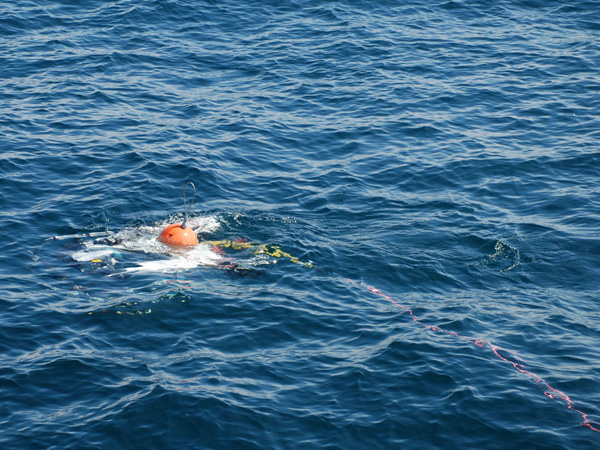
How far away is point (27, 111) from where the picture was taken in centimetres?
2417

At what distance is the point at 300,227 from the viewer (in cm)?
1848

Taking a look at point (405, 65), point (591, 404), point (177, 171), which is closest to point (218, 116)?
point (177, 171)

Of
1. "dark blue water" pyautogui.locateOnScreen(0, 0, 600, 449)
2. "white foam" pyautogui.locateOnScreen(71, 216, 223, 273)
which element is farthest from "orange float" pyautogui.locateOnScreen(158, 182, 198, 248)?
"dark blue water" pyautogui.locateOnScreen(0, 0, 600, 449)

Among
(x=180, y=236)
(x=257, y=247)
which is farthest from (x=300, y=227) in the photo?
(x=180, y=236)

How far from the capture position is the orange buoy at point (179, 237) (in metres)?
17.1

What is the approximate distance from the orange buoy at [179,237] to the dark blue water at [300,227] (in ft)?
1.03

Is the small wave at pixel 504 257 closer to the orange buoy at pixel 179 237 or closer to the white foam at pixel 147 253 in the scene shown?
the white foam at pixel 147 253

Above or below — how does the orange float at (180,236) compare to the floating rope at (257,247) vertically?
above

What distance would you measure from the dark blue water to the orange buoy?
1.03 feet

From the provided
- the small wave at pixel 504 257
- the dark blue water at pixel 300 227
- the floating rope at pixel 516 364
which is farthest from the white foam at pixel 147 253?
the small wave at pixel 504 257

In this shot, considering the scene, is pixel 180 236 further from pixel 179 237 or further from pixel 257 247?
pixel 257 247

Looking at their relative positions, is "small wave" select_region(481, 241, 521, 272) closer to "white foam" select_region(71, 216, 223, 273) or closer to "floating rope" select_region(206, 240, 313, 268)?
"floating rope" select_region(206, 240, 313, 268)

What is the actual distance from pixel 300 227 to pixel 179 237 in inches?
124

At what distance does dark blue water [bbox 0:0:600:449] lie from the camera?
1233 cm
